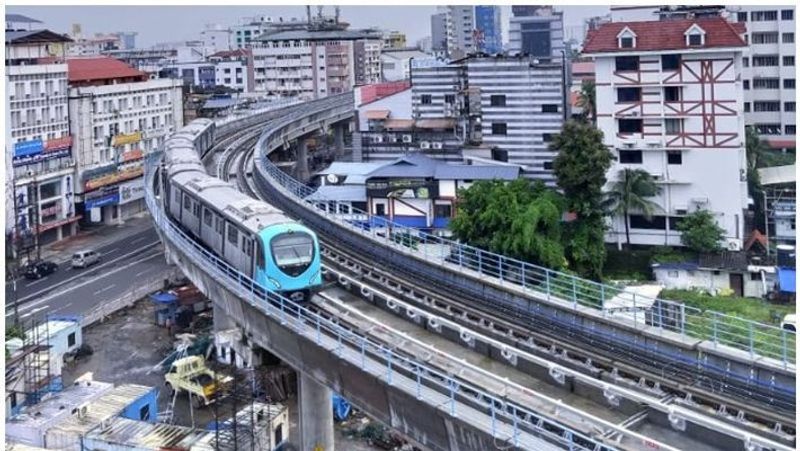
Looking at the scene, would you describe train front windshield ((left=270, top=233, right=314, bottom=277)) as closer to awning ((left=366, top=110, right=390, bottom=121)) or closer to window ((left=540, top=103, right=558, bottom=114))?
window ((left=540, top=103, right=558, bottom=114))

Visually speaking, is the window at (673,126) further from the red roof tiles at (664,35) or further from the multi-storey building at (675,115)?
the red roof tiles at (664,35)

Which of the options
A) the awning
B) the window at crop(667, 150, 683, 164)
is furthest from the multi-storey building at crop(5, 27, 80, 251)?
the window at crop(667, 150, 683, 164)

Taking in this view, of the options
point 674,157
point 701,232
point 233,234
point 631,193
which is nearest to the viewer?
point 233,234

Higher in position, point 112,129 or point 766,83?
point 766,83

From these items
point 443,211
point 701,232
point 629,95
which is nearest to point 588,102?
point 629,95

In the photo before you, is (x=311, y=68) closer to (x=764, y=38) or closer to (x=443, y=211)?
(x=764, y=38)

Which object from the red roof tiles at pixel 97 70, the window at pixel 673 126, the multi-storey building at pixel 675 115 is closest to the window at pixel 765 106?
the multi-storey building at pixel 675 115
